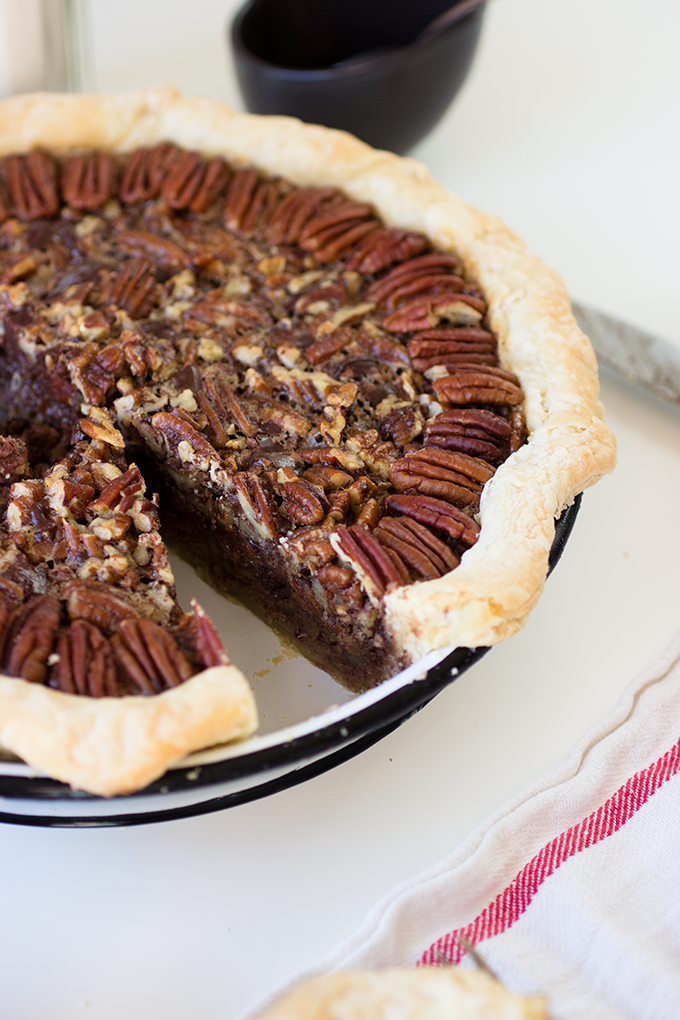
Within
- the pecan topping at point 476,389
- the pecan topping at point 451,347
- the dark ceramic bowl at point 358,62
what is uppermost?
the dark ceramic bowl at point 358,62

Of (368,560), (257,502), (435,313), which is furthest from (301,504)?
(435,313)

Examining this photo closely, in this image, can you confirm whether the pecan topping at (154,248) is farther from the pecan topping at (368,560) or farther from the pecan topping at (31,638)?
the pecan topping at (31,638)

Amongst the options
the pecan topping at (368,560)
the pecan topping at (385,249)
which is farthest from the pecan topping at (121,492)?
the pecan topping at (385,249)

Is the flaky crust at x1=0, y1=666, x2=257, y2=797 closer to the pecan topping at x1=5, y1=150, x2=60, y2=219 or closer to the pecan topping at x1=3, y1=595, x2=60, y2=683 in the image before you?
the pecan topping at x1=3, y1=595, x2=60, y2=683

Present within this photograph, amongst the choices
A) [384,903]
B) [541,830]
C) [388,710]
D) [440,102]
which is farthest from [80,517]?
[440,102]

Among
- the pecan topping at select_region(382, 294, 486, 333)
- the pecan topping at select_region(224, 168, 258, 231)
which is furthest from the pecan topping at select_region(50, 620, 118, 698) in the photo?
the pecan topping at select_region(224, 168, 258, 231)

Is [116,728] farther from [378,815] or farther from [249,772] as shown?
[378,815]

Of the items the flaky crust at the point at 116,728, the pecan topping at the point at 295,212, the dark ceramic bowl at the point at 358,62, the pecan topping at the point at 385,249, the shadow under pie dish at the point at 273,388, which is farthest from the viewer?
the dark ceramic bowl at the point at 358,62
